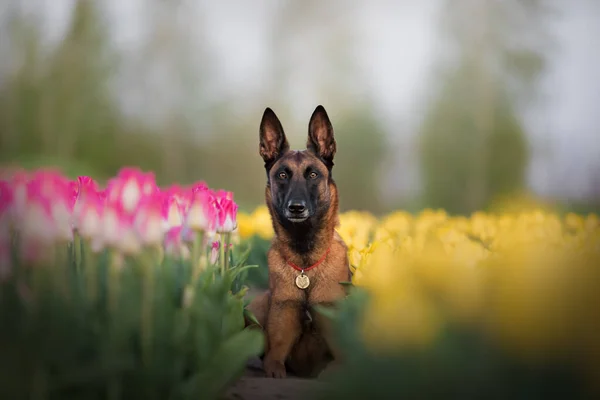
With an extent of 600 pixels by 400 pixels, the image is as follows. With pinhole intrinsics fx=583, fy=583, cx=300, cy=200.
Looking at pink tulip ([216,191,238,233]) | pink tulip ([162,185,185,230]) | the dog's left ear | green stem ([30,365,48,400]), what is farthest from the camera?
the dog's left ear

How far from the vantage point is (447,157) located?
16250 mm

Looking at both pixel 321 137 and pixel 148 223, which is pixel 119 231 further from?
pixel 321 137

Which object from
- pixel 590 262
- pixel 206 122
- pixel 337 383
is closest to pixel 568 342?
pixel 590 262

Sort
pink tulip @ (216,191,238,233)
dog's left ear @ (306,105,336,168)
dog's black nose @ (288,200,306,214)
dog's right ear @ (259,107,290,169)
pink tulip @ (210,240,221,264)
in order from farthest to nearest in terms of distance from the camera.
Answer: dog's right ear @ (259,107,290,169) → dog's left ear @ (306,105,336,168) → dog's black nose @ (288,200,306,214) → pink tulip @ (210,240,221,264) → pink tulip @ (216,191,238,233)

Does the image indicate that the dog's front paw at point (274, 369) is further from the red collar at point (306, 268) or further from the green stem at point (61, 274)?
the green stem at point (61, 274)

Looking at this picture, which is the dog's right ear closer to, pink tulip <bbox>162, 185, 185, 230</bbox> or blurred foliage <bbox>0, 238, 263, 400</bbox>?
pink tulip <bbox>162, 185, 185, 230</bbox>

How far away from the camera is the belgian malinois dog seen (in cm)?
420

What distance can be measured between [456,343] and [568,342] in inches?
15.3

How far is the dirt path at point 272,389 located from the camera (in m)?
3.00

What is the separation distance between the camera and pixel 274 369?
3920 mm

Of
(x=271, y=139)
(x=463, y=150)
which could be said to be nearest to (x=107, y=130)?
(x=463, y=150)

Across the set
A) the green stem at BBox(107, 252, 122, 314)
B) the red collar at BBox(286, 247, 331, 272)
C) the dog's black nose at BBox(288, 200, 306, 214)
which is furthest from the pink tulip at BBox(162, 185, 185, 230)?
the red collar at BBox(286, 247, 331, 272)

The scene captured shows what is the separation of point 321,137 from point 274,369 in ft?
6.33

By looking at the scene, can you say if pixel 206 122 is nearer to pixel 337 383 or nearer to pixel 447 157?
pixel 447 157
